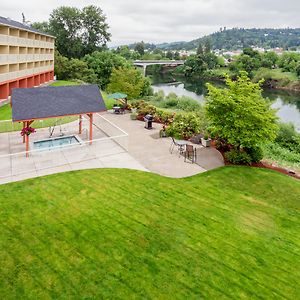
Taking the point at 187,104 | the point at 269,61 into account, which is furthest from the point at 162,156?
the point at 269,61

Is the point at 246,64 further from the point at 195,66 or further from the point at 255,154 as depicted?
the point at 255,154

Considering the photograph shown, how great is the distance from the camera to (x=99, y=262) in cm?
879

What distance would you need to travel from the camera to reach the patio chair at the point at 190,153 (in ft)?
56.3

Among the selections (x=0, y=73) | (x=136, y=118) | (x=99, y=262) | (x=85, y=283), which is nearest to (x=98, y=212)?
(x=99, y=262)

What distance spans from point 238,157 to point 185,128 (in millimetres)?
5474

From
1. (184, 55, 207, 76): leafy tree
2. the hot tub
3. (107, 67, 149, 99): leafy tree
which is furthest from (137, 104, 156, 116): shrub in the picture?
(184, 55, 207, 76): leafy tree

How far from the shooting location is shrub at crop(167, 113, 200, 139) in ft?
68.8

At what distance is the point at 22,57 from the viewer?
120ft

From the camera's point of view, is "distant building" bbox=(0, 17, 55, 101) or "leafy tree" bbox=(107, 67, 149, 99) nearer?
"leafy tree" bbox=(107, 67, 149, 99)

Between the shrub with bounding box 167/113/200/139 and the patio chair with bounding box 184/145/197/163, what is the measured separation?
3.19 m

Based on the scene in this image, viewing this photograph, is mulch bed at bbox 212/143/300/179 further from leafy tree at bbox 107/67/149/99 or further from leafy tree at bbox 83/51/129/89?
leafy tree at bbox 83/51/129/89

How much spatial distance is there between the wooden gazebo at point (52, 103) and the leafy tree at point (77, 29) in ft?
185

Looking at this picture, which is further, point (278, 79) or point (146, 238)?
point (278, 79)

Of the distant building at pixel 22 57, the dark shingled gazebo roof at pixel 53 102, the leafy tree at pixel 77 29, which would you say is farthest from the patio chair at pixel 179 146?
the leafy tree at pixel 77 29
